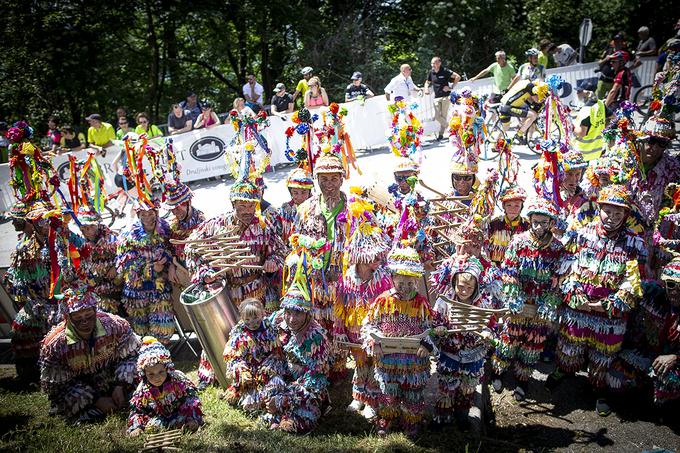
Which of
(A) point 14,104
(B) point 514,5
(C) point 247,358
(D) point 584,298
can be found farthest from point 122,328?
(B) point 514,5

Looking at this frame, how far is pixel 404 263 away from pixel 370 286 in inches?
30.0

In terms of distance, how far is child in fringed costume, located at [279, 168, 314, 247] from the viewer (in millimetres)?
6711

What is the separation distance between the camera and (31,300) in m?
7.01

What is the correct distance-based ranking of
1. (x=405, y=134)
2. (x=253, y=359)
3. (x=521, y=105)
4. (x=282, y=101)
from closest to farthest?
(x=253, y=359), (x=405, y=134), (x=521, y=105), (x=282, y=101)

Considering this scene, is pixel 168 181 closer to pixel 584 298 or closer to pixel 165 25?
pixel 584 298

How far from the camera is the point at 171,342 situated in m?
7.59

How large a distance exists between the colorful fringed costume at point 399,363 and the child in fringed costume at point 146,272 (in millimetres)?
2907

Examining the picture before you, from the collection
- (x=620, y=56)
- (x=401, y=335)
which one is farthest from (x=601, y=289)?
(x=620, y=56)

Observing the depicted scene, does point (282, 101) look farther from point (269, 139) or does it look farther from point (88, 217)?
point (88, 217)

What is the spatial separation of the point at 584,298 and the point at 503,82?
10548mm

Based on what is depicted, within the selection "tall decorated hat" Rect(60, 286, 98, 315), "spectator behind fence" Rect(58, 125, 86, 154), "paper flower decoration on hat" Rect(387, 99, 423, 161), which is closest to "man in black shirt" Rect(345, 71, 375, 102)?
"spectator behind fence" Rect(58, 125, 86, 154)

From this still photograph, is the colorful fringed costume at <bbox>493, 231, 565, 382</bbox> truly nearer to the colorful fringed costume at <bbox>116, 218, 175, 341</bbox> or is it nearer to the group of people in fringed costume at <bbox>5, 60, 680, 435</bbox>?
the group of people in fringed costume at <bbox>5, 60, 680, 435</bbox>

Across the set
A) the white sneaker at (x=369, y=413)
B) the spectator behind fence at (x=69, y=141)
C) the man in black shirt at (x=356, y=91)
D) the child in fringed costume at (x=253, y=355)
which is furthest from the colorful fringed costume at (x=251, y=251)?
the spectator behind fence at (x=69, y=141)

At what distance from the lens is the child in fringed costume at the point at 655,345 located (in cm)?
517
